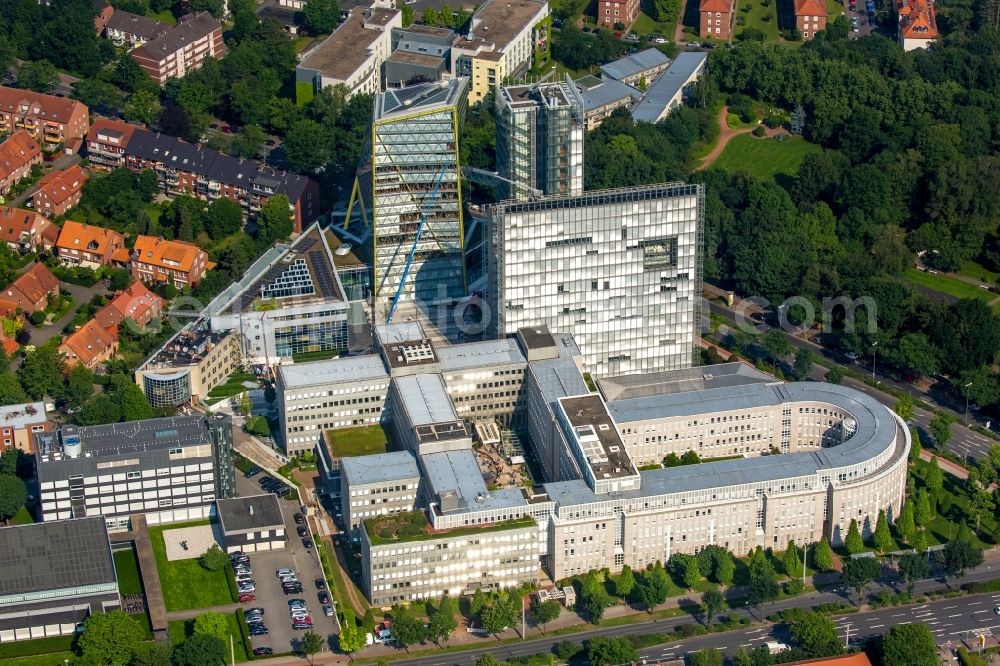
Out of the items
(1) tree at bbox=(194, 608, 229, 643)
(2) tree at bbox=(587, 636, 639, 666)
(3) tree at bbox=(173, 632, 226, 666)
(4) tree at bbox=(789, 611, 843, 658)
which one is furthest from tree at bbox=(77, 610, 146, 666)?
(4) tree at bbox=(789, 611, 843, 658)

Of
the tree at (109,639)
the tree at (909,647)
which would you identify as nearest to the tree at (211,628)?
the tree at (109,639)

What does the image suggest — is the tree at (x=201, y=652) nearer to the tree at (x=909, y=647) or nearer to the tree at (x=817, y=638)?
the tree at (x=817, y=638)

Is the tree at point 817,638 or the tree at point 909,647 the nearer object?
the tree at point 909,647

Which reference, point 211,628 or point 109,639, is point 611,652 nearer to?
point 211,628

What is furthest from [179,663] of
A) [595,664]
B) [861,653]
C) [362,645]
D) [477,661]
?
[861,653]

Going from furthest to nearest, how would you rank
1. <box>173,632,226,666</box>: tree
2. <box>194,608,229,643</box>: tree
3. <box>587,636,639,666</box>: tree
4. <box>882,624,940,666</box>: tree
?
<box>194,608,229,643</box>: tree < <box>587,636,639,666</box>: tree < <box>882,624,940,666</box>: tree < <box>173,632,226,666</box>: tree

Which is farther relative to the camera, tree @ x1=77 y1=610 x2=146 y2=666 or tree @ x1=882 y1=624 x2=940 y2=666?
tree @ x1=77 y1=610 x2=146 y2=666

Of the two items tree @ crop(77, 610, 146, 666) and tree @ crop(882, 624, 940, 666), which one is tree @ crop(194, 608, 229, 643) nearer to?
tree @ crop(77, 610, 146, 666)
